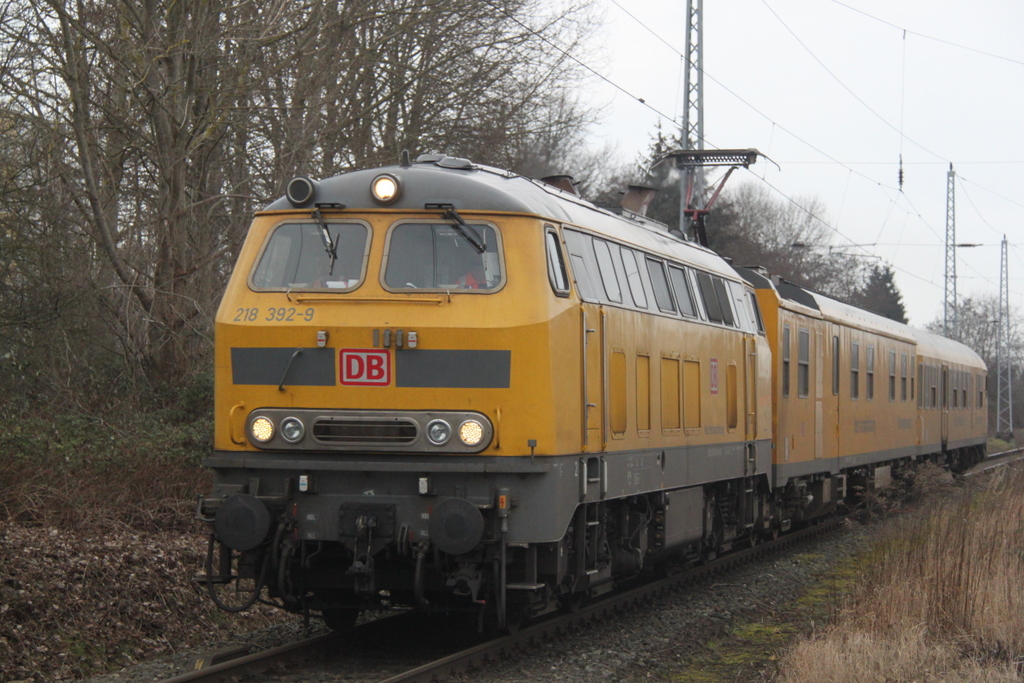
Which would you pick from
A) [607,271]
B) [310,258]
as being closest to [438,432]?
[310,258]

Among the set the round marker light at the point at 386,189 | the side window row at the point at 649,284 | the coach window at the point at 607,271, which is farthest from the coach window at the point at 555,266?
the round marker light at the point at 386,189

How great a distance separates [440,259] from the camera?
820 centimetres

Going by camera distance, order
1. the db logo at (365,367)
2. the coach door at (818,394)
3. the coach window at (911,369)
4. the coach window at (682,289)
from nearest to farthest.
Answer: the db logo at (365,367), the coach window at (682,289), the coach door at (818,394), the coach window at (911,369)

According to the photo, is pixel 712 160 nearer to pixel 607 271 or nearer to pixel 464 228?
pixel 607 271

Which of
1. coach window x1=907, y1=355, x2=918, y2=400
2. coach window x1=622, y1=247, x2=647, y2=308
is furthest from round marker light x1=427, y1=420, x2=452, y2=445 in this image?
coach window x1=907, y1=355, x2=918, y2=400

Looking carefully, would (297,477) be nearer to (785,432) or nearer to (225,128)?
(785,432)

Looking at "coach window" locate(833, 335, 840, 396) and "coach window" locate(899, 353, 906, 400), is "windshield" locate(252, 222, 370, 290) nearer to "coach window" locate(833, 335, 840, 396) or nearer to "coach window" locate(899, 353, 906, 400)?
"coach window" locate(833, 335, 840, 396)

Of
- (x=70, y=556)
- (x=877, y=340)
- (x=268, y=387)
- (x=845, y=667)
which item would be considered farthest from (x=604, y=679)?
(x=877, y=340)

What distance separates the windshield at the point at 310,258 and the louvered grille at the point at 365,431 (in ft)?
3.19

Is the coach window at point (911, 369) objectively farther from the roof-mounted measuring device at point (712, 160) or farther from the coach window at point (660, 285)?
the coach window at point (660, 285)

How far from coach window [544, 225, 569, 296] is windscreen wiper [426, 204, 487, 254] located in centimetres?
47

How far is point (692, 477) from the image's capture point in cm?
1111

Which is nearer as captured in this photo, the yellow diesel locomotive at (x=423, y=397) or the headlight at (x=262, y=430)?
the yellow diesel locomotive at (x=423, y=397)

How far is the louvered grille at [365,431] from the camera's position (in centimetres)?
786
